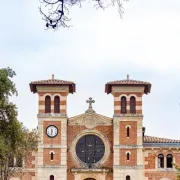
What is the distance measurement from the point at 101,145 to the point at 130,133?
2341 millimetres

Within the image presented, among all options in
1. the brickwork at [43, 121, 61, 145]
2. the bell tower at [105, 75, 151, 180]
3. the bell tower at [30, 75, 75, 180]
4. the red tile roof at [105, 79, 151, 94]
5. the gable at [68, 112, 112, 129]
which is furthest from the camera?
the gable at [68, 112, 112, 129]

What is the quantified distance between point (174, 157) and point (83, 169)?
6379 millimetres

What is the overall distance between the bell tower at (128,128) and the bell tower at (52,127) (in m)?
3.41

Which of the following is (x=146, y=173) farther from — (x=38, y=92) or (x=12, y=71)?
(x=12, y=71)

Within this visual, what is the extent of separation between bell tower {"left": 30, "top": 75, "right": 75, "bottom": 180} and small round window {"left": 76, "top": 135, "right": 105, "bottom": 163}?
4.20ft

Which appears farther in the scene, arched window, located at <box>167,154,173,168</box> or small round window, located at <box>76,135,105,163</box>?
small round window, located at <box>76,135,105,163</box>

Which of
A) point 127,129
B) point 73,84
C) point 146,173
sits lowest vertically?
point 146,173

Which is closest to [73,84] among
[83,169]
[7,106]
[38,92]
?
[38,92]

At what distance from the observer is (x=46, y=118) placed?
49562mm

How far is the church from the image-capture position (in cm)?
4903

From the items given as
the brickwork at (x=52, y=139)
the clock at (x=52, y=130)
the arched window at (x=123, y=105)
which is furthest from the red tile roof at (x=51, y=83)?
the arched window at (x=123, y=105)

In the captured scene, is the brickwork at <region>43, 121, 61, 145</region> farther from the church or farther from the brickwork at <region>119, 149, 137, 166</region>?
the brickwork at <region>119, 149, 137, 166</region>

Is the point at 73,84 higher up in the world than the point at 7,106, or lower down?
higher up

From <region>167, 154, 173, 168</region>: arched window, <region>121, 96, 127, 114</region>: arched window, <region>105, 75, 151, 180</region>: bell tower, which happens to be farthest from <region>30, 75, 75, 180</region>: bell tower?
<region>167, 154, 173, 168</region>: arched window
